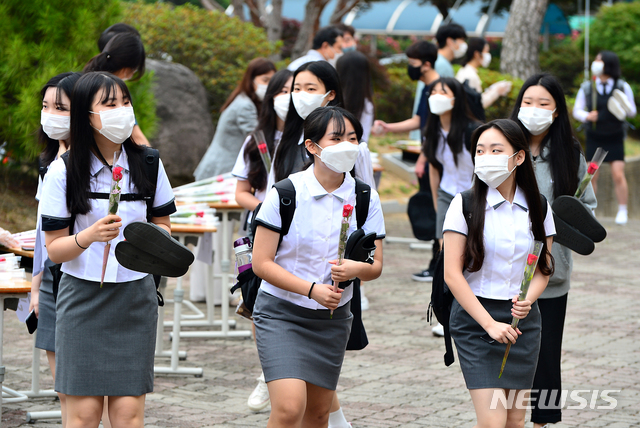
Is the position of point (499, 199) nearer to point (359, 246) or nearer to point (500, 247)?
point (500, 247)

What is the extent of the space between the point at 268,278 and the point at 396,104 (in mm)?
14415

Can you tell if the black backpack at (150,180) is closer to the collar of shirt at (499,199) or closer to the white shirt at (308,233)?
the white shirt at (308,233)

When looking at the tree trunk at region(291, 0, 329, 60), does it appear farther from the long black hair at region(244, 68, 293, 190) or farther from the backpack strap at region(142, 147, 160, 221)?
the backpack strap at region(142, 147, 160, 221)

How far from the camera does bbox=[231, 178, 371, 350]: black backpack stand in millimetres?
3602

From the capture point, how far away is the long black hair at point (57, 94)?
13.1ft

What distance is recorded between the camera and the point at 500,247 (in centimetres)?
357

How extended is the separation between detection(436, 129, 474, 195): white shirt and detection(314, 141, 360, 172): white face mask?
3.51 m

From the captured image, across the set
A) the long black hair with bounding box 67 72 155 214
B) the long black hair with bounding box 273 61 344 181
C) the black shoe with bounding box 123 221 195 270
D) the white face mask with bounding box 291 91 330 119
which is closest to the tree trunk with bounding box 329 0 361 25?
the long black hair with bounding box 273 61 344 181

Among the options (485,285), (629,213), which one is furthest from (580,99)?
(485,285)

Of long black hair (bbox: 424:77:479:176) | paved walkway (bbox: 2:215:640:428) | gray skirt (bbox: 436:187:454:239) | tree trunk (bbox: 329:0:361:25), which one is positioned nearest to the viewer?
paved walkway (bbox: 2:215:640:428)

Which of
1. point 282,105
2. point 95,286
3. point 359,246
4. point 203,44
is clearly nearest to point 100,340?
point 95,286

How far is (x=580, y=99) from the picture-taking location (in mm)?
11852

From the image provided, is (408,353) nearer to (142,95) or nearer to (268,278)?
(268,278)

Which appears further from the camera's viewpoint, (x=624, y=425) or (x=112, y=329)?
(x=624, y=425)
